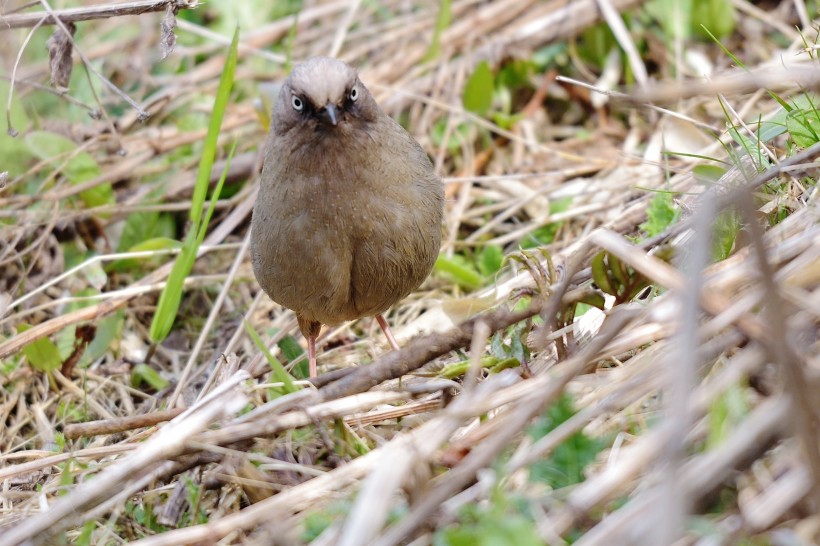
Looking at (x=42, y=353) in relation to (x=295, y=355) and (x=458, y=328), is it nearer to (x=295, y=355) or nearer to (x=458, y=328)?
(x=295, y=355)

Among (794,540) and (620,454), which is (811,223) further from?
(794,540)

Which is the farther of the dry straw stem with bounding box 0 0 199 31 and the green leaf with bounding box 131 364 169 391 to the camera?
the green leaf with bounding box 131 364 169 391

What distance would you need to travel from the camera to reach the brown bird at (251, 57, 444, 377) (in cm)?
375

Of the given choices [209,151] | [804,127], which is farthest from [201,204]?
[804,127]

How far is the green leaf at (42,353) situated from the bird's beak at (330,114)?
6.08 ft

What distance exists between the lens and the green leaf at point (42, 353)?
4512 mm

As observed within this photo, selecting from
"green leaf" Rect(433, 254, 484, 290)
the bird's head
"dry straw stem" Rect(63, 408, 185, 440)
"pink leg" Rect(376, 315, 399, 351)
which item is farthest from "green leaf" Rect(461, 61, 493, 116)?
"dry straw stem" Rect(63, 408, 185, 440)

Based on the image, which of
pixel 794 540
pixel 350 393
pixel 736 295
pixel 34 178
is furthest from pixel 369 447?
pixel 34 178

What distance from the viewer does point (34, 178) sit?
18.2 ft

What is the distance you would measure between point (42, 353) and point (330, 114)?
1.94m

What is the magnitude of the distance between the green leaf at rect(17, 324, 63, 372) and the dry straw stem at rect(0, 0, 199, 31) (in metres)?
1.39

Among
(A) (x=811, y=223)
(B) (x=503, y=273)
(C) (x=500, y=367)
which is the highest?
(A) (x=811, y=223)

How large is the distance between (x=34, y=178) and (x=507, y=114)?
Result: 2.89m

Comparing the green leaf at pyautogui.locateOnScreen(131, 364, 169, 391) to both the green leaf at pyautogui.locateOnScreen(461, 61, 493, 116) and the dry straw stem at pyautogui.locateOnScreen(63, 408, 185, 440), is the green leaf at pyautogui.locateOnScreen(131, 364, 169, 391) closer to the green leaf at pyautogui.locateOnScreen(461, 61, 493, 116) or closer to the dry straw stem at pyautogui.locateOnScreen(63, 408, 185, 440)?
the dry straw stem at pyautogui.locateOnScreen(63, 408, 185, 440)
